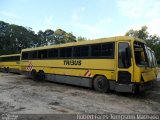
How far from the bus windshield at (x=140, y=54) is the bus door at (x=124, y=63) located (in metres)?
0.40

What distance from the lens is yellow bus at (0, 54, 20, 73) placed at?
26411 mm

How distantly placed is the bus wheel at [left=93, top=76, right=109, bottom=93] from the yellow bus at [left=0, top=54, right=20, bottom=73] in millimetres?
16485

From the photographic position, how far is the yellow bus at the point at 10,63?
2641 cm

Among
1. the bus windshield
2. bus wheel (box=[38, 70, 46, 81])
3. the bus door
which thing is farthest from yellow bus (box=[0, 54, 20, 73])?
the bus windshield

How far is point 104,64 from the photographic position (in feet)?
36.5

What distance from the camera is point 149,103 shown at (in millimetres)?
8875

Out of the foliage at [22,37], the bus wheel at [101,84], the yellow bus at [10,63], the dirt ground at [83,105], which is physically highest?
the foliage at [22,37]

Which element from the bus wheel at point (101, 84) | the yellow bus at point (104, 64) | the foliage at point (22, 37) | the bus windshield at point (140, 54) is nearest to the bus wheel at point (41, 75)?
the yellow bus at point (104, 64)

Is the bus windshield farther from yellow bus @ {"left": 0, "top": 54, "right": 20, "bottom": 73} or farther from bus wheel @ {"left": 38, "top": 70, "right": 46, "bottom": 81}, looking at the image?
yellow bus @ {"left": 0, "top": 54, "right": 20, "bottom": 73}

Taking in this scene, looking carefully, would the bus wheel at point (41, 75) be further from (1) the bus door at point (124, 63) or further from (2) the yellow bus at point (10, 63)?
(2) the yellow bus at point (10, 63)

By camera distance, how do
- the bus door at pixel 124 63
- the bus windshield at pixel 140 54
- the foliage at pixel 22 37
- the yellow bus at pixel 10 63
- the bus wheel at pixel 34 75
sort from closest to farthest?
1. the bus door at pixel 124 63
2. the bus windshield at pixel 140 54
3. the bus wheel at pixel 34 75
4. the yellow bus at pixel 10 63
5. the foliage at pixel 22 37

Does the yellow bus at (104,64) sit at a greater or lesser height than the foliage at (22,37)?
lesser

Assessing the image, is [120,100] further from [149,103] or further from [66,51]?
[66,51]

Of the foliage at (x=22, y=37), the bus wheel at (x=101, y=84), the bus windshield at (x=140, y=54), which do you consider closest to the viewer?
the bus windshield at (x=140, y=54)
